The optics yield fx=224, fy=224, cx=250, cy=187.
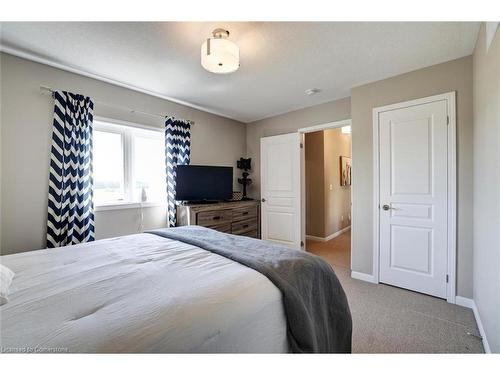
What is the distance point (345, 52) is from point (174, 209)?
2853 mm

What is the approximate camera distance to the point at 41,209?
91.3 inches

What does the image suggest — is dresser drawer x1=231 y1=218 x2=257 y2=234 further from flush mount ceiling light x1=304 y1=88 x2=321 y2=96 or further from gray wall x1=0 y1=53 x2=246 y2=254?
flush mount ceiling light x1=304 y1=88 x2=321 y2=96

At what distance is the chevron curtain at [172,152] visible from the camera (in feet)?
10.9

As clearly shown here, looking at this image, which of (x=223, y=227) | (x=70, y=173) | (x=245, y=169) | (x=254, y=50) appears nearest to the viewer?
(x=254, y=50)

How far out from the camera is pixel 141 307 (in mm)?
864

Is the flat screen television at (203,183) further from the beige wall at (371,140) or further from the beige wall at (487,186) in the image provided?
the beige wall at (487,186)

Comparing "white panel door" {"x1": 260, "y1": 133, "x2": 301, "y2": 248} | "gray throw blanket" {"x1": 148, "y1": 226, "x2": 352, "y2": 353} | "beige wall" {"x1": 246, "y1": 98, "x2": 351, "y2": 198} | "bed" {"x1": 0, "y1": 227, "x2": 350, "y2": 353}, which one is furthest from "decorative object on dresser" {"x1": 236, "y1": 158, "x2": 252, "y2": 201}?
"bed" {"x1": 0, "y1": 227, "x2": 350, "y2": 353}

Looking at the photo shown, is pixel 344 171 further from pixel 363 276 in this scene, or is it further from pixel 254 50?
pixel 254 50

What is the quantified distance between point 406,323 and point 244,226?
248 cm

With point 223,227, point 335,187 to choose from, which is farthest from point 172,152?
point 335,187

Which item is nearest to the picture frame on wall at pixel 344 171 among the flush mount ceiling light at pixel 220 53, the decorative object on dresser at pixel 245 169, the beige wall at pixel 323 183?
the beige wall at pixel 323 183

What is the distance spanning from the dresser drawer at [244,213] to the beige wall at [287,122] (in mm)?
419

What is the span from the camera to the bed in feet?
2.38
